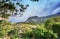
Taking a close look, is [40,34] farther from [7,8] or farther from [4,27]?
[7,8]

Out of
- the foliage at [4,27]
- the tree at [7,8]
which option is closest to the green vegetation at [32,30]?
the foliage at [4,27]

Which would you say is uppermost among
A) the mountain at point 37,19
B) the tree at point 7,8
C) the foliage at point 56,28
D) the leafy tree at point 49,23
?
the tree at point 7,8

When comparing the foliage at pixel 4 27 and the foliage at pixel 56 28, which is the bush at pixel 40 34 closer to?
the foliage at pixel 56 28

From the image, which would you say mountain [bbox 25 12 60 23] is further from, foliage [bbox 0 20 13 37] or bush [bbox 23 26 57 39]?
foliage [bbox 0 20 13 37]

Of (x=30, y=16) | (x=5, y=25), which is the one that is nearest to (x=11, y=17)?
(x=5, y=25)

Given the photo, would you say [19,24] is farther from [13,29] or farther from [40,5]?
[40,5]

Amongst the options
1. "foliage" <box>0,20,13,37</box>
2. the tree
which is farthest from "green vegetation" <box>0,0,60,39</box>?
the tree

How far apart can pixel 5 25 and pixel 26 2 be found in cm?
43

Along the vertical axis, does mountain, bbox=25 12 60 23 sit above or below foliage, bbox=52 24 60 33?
above

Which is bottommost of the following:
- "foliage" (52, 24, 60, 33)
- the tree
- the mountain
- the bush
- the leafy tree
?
the bush

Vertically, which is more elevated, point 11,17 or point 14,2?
point 14,2

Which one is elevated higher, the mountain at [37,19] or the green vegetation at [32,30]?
the mountain at [37,19]

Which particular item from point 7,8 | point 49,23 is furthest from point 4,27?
point 49,23

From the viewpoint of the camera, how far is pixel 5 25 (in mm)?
1998
